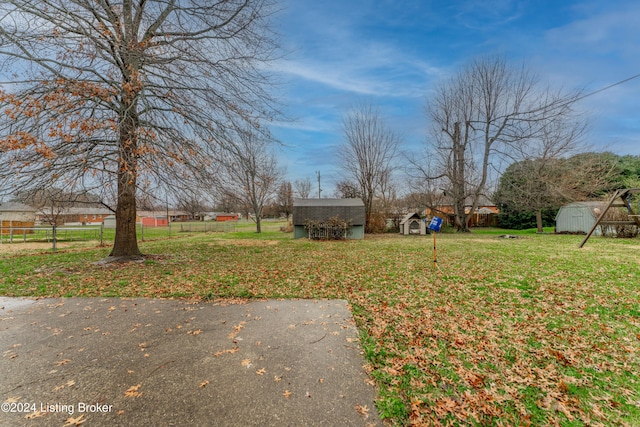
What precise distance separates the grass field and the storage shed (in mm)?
11031

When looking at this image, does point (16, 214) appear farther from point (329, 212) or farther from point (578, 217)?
point (578, 217)

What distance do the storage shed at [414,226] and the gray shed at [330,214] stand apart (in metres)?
4.88

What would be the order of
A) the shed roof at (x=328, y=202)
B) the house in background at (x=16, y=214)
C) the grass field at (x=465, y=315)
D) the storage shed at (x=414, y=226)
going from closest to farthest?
the grass field at (x=465, y=315) < the shed roof at (x=328, y=202) < the storage shed at (x=414, y=226) < the house in background at (x=16, y=214)

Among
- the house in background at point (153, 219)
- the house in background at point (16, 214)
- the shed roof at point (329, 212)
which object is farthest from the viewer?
the house in background at point (153, 219)

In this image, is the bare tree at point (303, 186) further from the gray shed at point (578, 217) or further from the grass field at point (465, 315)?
the grass field at point (465, 315)

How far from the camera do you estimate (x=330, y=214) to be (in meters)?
17.0

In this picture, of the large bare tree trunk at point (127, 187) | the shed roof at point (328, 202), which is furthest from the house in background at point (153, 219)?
the large bare tree trunk at point (127, 187)

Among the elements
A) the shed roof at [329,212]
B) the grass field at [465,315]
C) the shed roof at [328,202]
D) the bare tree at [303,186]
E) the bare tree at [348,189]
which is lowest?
the grass field at [465,315]

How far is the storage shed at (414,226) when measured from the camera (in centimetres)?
2000

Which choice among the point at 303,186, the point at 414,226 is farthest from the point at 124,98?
the point at 303,186

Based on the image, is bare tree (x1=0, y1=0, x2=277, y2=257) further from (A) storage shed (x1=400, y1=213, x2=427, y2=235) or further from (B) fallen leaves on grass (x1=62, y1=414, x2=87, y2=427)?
(A) storage shed (x1=400, y1=213, x2=427, y2=235)

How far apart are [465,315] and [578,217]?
21731 millimetres

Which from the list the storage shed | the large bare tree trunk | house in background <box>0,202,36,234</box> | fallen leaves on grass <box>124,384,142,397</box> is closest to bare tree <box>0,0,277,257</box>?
the large bare tree trunk

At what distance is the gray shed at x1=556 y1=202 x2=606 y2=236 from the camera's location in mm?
17344
